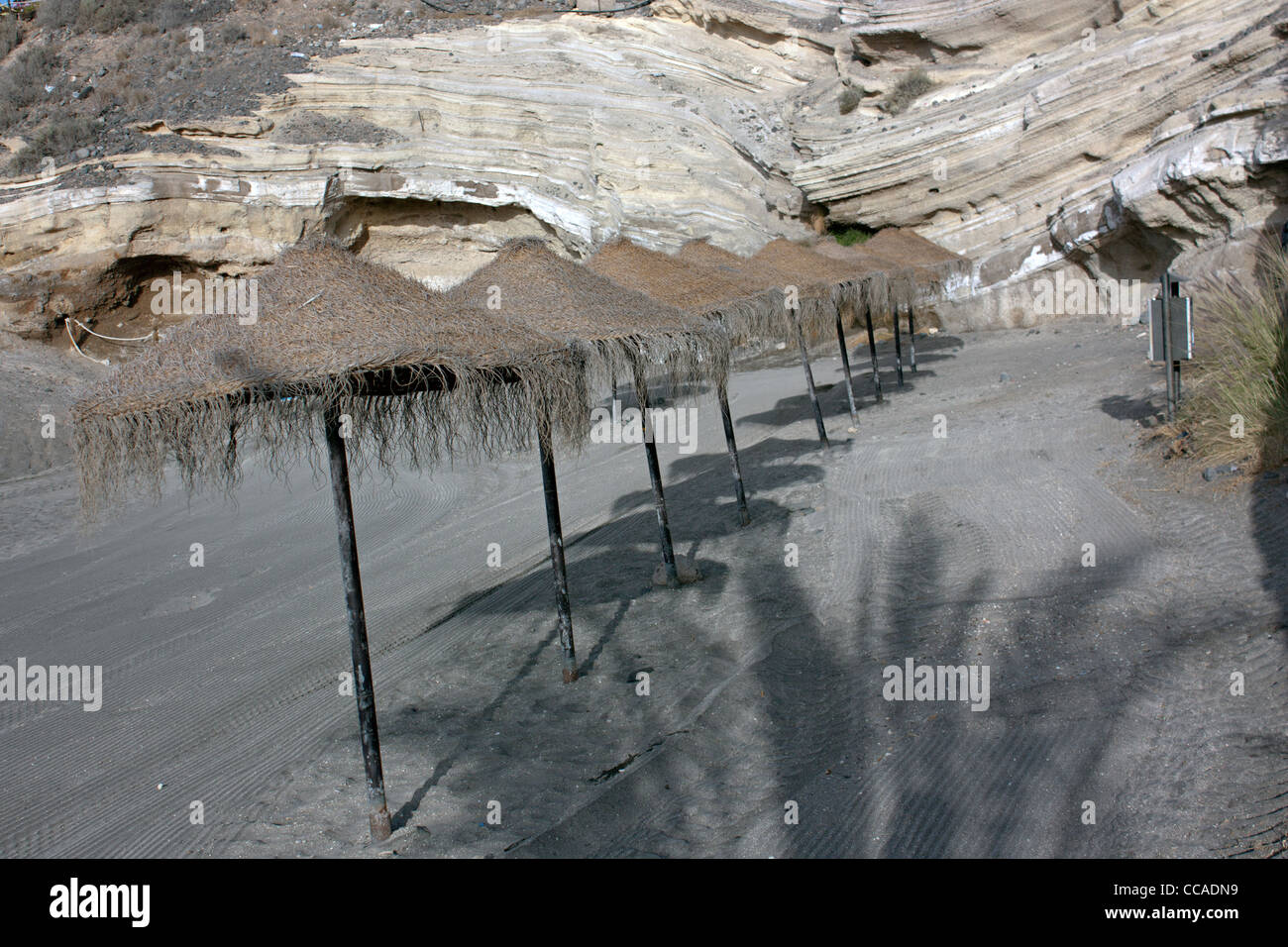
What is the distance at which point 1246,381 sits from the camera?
9.61 meters

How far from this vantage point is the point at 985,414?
1552cm

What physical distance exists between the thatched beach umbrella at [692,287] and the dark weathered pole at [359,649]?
16.9 feet

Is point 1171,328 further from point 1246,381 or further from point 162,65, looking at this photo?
point 162,65

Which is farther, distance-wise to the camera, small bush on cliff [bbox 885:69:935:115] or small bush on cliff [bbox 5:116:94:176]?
small bush on cliff [bbox 885:69:935:115]

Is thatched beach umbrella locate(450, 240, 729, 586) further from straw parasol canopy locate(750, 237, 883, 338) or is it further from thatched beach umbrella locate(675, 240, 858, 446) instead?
straw parasol canopy locate(750, 237, 883, 338)

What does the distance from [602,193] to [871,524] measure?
2161cm

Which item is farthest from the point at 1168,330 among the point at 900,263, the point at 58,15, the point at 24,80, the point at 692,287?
the point at 58,15

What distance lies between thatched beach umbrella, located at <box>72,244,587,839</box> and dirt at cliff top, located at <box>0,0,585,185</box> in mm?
23196

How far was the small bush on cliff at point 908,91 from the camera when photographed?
31312 millimetres

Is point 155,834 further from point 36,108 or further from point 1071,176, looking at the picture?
point 36,108

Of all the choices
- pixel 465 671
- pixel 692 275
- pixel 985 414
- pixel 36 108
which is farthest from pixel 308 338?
pixel 36 108

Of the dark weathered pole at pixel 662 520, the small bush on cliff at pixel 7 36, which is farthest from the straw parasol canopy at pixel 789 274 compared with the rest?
the small bush on cliff at pixel 7 36

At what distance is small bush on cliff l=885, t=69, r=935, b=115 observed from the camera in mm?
31312

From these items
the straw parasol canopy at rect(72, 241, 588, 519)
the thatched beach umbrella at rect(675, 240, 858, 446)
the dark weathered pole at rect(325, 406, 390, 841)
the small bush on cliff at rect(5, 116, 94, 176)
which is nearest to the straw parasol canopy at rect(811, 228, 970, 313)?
the thatched beach umbrella at rect(675, 240, 858, 446)
